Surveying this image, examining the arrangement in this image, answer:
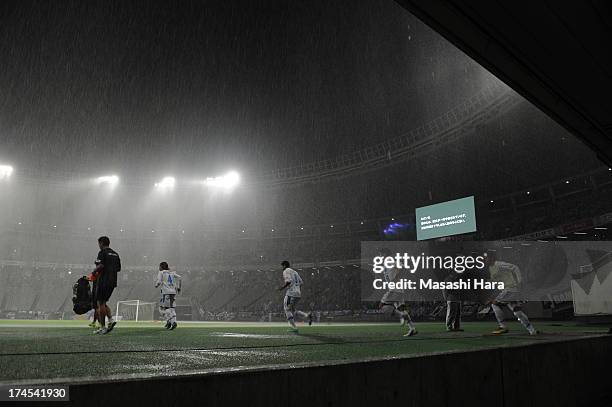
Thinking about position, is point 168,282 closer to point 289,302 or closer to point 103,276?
point 103,276

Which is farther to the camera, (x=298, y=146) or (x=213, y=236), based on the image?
(x=213, y=236)

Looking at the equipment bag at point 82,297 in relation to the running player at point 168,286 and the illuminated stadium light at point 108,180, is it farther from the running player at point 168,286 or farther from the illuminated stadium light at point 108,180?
the illuminated stadium light at point 108,180

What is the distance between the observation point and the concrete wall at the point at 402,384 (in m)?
1.98

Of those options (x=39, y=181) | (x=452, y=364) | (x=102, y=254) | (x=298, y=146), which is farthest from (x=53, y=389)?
(x=39, y=181)

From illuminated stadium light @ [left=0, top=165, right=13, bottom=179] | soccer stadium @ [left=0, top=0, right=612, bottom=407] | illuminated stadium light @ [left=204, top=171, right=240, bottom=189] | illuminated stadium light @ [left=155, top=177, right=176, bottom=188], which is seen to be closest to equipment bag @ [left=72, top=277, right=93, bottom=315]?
soccer stadium @ [left=0, top=0, right=612, bottom=407]

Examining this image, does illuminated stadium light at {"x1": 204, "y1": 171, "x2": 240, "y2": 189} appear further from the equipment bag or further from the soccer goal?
the equipment bag

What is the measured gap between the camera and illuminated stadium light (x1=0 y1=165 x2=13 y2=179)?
4056 centimetres

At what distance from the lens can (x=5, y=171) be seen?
41.2m

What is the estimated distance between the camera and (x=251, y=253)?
47062 millimetres

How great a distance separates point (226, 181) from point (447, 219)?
2489 cm

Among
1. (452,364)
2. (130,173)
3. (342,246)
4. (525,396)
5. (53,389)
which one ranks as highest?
(130,173)

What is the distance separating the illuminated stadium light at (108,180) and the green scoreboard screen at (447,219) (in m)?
32.4

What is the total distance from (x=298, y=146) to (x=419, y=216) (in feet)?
44.5

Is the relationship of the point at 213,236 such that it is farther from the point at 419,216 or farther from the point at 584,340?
the point at 584,340
